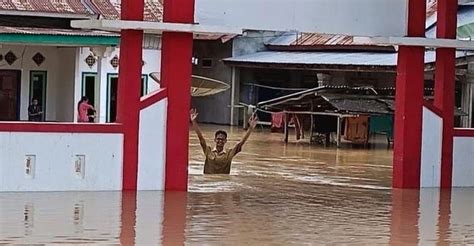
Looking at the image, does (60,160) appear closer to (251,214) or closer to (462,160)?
(251,214)

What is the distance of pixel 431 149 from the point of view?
61.6 ft

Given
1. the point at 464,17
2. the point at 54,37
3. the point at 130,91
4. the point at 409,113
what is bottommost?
the point at 409,113

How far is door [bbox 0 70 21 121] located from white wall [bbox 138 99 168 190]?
57.3ft

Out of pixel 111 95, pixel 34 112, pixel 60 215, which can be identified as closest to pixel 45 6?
pixel 34 112

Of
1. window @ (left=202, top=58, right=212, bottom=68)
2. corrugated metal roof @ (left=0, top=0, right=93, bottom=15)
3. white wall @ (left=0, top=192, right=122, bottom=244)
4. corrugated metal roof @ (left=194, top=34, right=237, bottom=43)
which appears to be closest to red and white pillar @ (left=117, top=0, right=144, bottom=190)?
white wall @ (left=0, top=192, right=122, bottom=244)

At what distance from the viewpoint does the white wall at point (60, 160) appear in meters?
15.8

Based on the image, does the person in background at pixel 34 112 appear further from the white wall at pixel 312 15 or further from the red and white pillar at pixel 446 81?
the red and white pillar at pixel 446 81

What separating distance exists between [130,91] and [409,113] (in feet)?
16.1

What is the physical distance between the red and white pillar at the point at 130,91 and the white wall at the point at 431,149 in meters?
5.10

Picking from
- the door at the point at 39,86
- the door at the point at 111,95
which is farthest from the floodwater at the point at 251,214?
the door at the point at 39,86

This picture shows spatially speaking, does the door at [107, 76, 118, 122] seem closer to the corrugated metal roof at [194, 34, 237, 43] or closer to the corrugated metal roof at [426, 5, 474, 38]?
the corrugated metal roof at [194, 34, 237, 43]

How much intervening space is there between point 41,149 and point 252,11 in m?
4.18

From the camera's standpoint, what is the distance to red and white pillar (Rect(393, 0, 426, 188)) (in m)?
18.5

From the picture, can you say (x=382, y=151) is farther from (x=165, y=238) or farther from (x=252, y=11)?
(x=165, y=238)
